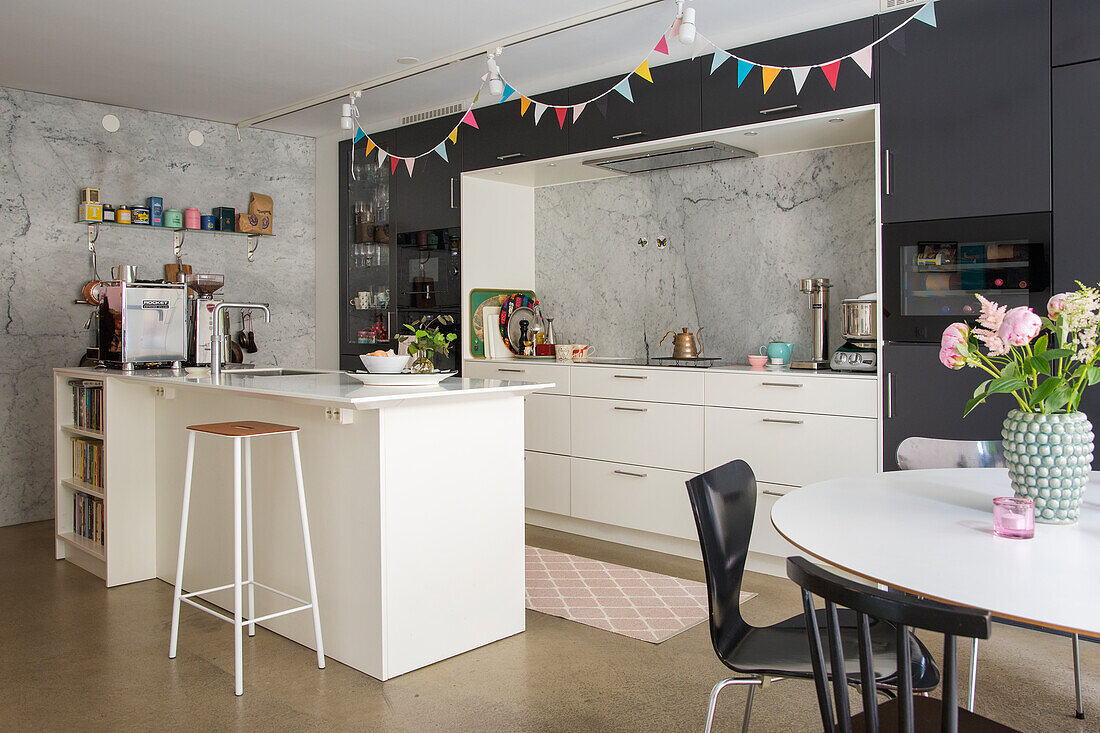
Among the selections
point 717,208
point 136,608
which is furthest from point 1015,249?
point 136,608

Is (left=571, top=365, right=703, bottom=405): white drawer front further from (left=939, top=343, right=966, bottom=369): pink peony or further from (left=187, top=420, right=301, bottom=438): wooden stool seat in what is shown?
(left=939, top=343, right=966, bottom=369): pink peony

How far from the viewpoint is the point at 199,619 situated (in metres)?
3.35

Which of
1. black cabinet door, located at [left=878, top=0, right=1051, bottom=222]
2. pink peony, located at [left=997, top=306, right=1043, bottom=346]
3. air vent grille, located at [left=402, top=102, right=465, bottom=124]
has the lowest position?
pink peony, located at [left=997, top=306, right=1043, bottom=346]

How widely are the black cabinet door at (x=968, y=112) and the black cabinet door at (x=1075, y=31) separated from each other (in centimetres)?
3

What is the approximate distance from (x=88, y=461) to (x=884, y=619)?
3883 millimetres

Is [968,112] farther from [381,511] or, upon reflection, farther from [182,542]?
[182,542]

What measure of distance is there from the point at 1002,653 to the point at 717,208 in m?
2.50

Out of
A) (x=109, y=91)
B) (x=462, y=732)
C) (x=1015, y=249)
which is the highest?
(x=109, y=91)

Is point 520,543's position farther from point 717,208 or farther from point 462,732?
point 717,208

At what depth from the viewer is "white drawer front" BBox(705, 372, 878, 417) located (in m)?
3.46

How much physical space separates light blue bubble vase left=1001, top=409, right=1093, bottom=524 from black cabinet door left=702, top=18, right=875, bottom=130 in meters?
2.06

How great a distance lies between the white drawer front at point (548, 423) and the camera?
4.55 metres

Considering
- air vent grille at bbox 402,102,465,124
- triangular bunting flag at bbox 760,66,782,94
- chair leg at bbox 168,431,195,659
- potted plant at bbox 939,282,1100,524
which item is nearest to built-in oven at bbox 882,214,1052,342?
triangular bunting flag at bbox 760,66,782,94

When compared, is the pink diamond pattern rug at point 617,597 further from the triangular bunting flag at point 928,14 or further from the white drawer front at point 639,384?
the triangular bunting flag at point 928,14
